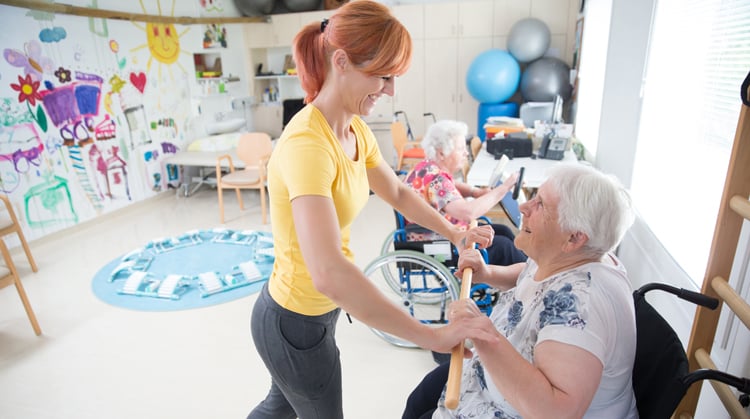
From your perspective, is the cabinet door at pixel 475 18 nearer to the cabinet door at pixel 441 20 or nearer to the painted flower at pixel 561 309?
the cabinet door at pixel 441 20

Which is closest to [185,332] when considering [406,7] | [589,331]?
[589,331]

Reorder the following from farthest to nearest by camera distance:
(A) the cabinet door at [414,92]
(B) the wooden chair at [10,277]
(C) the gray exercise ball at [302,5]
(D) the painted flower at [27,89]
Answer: (C) the gray exercise ball at [302,5] → (A) the cabinet door at [414,92] → (D) the painted flower at [27,89] → (B) the wooden chair at [10,277]

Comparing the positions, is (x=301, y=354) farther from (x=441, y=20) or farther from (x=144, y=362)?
(x=441, y=20)

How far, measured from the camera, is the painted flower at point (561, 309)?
3.13 ft

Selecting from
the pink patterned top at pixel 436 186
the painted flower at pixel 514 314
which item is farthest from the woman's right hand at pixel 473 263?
the pink patterned top at pixel 436 186

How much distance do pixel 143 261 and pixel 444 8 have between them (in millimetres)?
4682

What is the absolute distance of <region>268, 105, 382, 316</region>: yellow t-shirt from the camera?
3.09 ft

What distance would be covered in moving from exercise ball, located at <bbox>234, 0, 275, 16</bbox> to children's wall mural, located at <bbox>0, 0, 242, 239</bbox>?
886mm

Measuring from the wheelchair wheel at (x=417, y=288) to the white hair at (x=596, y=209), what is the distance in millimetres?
1001

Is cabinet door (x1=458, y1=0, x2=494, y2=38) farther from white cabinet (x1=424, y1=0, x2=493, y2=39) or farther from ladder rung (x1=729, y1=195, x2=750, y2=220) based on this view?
ladder rung (x1=729, y1=195, x2=750, y2=220)

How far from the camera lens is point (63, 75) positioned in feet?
13.8

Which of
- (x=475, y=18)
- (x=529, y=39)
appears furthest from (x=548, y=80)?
(x=475, y=18)

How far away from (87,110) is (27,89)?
58cm

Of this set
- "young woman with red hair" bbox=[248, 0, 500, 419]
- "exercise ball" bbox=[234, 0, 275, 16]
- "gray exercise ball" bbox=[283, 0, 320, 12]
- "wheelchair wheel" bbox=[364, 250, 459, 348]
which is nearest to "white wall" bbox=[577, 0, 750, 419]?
"wheelchair wheel" bbox=[364, 250, 459, 348]
